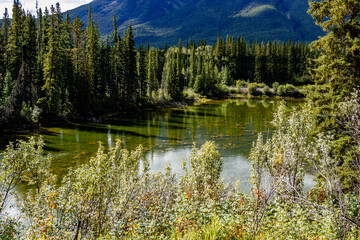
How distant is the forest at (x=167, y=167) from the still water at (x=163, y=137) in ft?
8.94

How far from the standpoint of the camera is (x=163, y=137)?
3484 cm

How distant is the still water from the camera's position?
2416cm

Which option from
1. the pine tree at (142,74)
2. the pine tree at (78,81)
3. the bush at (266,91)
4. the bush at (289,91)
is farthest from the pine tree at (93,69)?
the bush at (289,91)

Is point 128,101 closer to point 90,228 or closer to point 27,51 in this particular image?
point 27,51

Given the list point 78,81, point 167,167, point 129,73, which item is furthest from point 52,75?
point 167,167

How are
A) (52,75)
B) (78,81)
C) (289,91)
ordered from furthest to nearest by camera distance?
(289,91), (78,81), (52,75)

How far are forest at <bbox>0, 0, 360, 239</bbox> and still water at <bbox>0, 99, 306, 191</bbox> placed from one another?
8.94 feet

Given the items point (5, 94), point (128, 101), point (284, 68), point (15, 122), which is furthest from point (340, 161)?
point (284, 68)

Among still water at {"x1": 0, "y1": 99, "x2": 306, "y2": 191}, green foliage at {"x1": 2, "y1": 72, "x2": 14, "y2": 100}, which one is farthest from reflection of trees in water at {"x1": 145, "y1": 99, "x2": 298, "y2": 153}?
green foliage at {"x1": 2, "y1": 72, "x2": 14, "y2": 100}

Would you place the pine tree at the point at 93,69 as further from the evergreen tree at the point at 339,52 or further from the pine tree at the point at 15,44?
the evergreen tree at the point at 339,52

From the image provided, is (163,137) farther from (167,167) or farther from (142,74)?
(142,74)

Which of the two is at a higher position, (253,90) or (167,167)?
(253,90)

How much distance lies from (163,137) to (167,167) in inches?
933

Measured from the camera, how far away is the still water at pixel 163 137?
2416 cm
